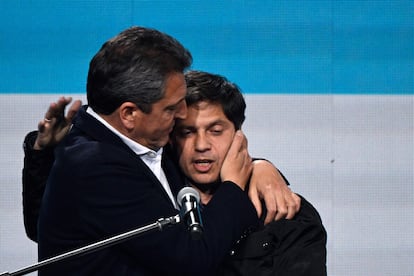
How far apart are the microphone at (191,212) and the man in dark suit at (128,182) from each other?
7.7 inches

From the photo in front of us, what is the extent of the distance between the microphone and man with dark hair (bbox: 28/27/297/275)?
200 millimetres

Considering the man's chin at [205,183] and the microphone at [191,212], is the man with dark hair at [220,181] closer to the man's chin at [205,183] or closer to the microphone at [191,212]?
the man's chin at [205,183]

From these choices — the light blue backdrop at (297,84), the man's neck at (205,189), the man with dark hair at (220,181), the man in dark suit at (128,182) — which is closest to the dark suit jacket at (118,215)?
the man in dark suit at (128,182)

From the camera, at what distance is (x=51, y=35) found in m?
3.30

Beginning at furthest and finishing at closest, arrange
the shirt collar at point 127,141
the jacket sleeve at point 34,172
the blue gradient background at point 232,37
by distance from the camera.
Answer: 1. the blue gradient background at point 232,37
2. the jacket sleeve at point 34,172
3. the shirt collar at point 127,141

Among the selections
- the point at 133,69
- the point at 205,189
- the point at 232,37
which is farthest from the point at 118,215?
the point at 232,37

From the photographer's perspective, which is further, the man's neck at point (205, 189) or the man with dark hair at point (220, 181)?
the man's neck at point (205, 189)

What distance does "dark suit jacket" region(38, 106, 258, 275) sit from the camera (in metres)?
1.77

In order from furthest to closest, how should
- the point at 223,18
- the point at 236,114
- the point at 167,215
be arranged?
1. the point at 223,18
2. the point at 236,114
3. the point at 167,215

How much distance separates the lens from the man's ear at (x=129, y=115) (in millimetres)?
1870

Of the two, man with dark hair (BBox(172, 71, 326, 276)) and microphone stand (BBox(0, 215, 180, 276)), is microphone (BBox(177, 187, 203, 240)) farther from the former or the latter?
man with dark hair (BBox(172, 71, 326, 276))

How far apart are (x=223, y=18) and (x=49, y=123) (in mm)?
1383

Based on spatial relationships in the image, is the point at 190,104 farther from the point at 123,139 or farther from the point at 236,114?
the point at 123,139

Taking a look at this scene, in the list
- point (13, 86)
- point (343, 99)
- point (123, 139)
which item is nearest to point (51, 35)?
point (13, 86)
